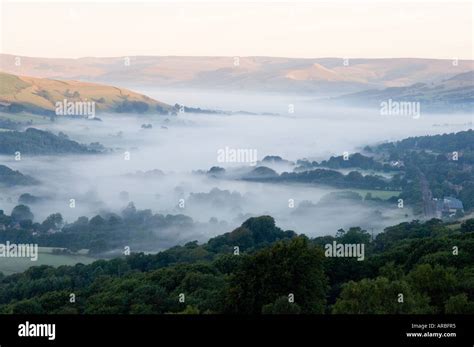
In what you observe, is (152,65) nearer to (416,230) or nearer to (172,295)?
(416,230)

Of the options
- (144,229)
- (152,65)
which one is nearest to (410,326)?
(144,229)

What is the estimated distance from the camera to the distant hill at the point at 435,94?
41.6 meters

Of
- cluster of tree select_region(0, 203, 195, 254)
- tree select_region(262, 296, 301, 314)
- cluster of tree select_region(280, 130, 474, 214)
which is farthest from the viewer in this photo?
cluster of tree select_region(280, 130, 474, 214)

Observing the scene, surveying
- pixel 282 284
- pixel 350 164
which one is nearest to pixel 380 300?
pixel 282 284

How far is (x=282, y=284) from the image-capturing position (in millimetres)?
15695

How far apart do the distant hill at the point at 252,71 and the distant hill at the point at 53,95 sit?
75 centimetres

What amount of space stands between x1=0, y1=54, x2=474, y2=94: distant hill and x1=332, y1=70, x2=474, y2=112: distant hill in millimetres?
364

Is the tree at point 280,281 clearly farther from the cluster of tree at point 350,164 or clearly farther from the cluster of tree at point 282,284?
the cluster of tree at point 350,164

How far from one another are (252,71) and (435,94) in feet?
32.1

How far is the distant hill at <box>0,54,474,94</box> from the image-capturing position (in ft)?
130

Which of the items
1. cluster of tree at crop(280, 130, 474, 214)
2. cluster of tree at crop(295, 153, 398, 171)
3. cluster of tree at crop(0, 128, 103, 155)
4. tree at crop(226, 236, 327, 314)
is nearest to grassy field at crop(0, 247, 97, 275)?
cluster of tree at crop(0, 128, 103, 155)

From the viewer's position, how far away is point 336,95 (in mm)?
43594

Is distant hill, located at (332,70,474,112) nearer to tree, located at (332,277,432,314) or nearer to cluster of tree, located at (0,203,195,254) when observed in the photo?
cluster of tree, located at (0,203,195,254)

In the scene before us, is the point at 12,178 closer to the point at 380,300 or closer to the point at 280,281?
the point at 280,281
